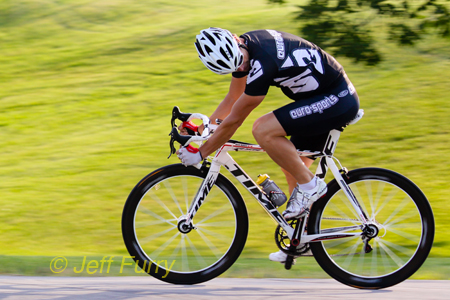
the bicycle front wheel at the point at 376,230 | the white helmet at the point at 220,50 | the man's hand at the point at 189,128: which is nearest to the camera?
the white helmet at the point at 220,50

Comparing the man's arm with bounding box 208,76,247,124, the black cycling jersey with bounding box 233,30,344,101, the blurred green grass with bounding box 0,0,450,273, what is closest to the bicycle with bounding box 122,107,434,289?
the man's arm with bounding box 208,76,247,124

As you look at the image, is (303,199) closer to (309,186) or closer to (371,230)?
(309,186)

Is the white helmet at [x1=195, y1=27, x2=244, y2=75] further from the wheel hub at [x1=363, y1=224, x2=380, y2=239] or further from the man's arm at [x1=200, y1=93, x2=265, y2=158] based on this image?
Answer: the wheel hub at [x1=363, y1=224, x2=380, y2=239]

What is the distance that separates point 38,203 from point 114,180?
117 centimetres

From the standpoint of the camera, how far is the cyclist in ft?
12.4

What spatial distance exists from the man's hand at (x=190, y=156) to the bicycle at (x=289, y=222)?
14 centimetres

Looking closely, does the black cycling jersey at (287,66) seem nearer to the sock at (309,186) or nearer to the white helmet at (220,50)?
the white helmet at (220,50)

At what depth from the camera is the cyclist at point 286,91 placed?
12.4 ft

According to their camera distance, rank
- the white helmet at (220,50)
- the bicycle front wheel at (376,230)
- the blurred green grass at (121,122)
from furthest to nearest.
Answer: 1. the blurred green grass at (121,122)
2. the bicycle front wheel at (376,230)
3. the white helmet at (220,50)

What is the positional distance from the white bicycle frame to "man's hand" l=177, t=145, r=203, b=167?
0.27m

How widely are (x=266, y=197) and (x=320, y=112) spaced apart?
75 centimetres

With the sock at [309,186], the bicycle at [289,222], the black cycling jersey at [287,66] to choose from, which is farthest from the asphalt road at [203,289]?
the black cycling jersey at [287,66]

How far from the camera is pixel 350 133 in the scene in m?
9.69

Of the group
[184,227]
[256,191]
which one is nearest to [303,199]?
[256,191]
